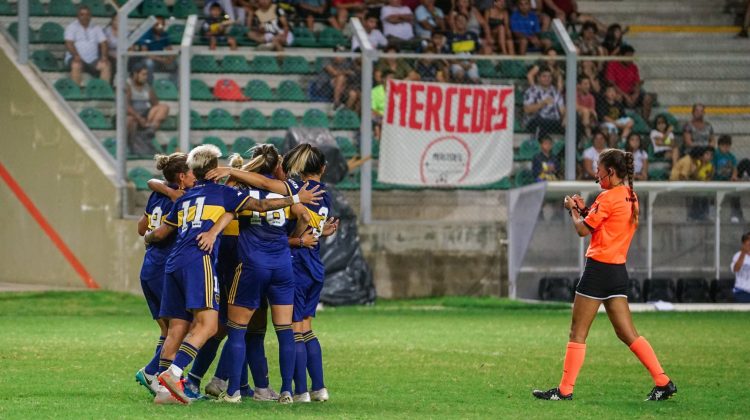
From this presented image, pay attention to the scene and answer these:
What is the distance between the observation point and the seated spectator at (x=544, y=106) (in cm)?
2067

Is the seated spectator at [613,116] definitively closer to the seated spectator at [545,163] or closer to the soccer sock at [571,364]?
the seated spectator at [545,163]

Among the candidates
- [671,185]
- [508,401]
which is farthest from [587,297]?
[671,185]

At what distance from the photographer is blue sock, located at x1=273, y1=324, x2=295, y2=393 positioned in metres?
9.52

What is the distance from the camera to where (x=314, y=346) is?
9.84 metres

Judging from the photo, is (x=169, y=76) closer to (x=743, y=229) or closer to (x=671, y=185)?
(x=671, y=185)

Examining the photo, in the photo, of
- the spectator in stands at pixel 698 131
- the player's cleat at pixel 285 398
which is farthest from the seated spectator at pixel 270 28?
the player's cleat at pixel 285 398

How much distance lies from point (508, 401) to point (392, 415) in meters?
1.21

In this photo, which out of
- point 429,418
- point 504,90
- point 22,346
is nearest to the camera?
point 429,418

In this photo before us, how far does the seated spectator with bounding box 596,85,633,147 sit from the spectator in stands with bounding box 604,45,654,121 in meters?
0.15

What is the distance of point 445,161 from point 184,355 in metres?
11.6

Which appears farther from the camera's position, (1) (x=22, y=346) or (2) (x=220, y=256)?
(1) (x=22, y=346)

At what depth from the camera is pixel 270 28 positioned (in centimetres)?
2181

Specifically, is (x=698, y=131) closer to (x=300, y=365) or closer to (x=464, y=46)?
(x=464, y=46)

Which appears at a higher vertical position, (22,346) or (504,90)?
(504,90)
